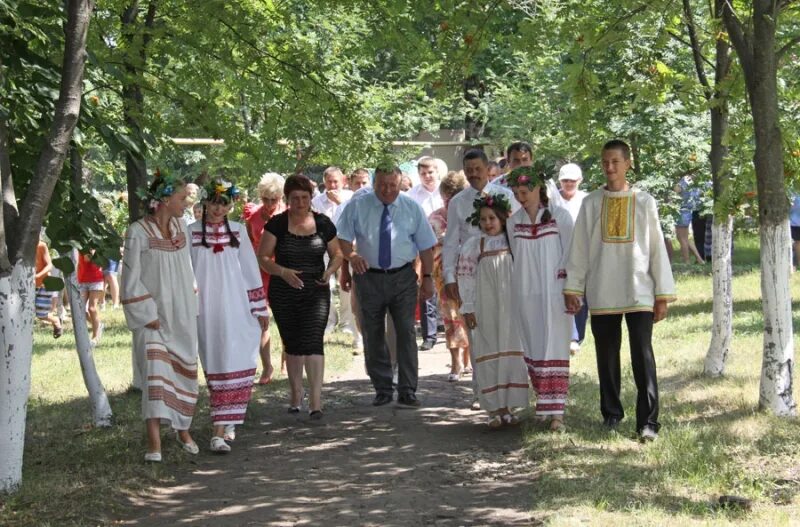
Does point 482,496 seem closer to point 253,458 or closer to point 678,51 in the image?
point 253,458

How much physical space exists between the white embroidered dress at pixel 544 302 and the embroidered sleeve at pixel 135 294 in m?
2.83

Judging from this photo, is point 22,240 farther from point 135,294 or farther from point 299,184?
point 299,184

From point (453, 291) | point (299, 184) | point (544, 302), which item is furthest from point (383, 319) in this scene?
point (544, 302)

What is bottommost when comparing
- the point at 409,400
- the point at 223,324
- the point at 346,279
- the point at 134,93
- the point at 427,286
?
the point at 409,400

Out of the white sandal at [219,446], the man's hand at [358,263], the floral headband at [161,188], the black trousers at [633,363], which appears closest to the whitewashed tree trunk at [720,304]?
the black trousers at [633,363]

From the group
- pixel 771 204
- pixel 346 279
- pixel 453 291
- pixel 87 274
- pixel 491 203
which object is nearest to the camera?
pixel 771 204

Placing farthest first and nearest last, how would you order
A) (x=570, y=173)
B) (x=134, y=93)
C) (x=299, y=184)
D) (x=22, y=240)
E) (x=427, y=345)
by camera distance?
(x=427, y=345), (x=570, y=173), (x=134, y=93), (x=299, y=184), (x=22, y=240)

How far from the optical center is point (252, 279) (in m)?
10.9

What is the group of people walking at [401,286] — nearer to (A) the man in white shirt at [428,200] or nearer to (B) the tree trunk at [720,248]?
(B) the tree trunk at [720,248]

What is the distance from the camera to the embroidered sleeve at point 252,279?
10828 millimetres

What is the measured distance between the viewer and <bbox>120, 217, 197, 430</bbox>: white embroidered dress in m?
9.77

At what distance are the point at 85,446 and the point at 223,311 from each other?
4.79ft

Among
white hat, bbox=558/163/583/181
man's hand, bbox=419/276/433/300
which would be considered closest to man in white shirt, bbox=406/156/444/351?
white hat, bbox=558/163/583/181

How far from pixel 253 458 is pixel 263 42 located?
13.7 feet
